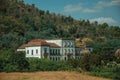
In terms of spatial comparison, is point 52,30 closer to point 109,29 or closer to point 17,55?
point 109,29

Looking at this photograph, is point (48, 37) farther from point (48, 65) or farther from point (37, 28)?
point (48, 65)

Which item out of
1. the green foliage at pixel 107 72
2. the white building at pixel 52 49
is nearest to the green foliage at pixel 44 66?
the green foliage at pixel 107 72

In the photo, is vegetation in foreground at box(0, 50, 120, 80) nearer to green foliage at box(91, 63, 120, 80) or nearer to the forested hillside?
green foliage at box(91, 63, 120, 80)

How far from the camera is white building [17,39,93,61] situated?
2638 cm

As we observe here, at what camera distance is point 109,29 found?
38.1 m

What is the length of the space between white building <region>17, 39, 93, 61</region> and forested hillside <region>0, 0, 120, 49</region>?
91 cm

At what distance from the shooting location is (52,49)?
27891 mm

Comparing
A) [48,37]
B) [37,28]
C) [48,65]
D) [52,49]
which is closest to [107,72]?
[48,65]

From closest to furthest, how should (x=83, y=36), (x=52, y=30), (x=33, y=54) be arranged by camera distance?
(x=33, y=54)
(x=52, y=30)
(x=83, y=36)

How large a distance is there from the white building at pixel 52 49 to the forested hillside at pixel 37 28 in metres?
0.91

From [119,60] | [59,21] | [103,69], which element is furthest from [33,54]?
[59,21]

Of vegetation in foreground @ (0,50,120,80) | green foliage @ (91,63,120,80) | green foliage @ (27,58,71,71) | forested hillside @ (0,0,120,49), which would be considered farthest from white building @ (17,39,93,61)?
green foliage @ (27,58,71,71)

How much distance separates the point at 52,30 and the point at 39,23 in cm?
162

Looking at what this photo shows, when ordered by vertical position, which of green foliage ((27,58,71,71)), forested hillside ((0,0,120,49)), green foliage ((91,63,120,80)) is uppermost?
forested hillside ((0,0,120,49))
